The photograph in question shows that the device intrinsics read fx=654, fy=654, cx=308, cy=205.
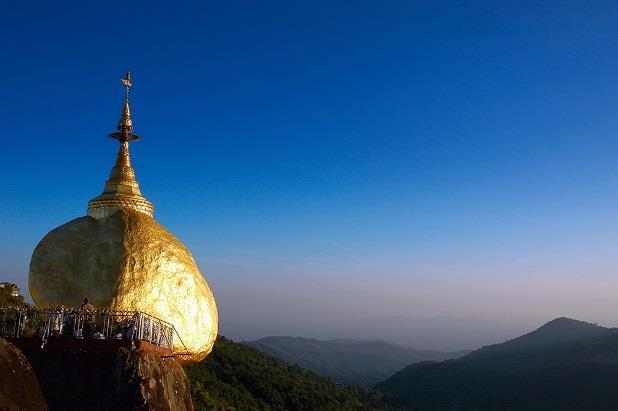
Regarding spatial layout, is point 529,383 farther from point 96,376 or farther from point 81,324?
point 96,376

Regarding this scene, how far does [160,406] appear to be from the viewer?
704 inches

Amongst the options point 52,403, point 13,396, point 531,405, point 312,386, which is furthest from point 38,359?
point 531,405

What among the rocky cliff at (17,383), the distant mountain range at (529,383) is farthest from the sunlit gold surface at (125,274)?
the distant mountain range at (529,383)

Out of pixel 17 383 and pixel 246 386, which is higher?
pixel 17 383

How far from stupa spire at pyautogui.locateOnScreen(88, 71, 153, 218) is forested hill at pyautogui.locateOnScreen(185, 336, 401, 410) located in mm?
22493

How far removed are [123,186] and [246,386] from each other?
41.0m

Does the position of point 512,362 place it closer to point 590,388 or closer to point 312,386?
point 590,388

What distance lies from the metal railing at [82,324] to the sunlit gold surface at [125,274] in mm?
666

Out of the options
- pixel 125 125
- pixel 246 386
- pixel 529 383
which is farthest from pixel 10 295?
pixel 529 383

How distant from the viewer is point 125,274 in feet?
68.0

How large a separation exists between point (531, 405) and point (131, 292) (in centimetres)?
11615

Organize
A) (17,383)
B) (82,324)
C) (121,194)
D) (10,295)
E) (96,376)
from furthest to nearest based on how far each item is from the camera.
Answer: (10,295) < (121,194) < (82,324) < (96,376) < (17,383)

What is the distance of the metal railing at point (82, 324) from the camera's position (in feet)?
61.0

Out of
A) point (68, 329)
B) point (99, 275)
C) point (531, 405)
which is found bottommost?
point (531, 405)
